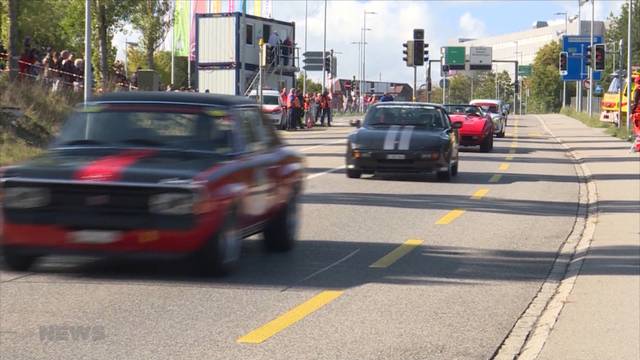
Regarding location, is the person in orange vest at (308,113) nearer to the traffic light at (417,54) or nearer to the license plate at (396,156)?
the traffic light at (417,54)

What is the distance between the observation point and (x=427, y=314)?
858 centimetres

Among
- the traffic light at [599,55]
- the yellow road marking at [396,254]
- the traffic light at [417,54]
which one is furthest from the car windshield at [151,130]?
the traffic light at [599,55]

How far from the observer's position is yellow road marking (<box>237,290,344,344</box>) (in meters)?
7.59

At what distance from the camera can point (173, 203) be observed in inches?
347

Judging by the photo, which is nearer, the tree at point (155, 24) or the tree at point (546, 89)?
the tree at point (155, 24)

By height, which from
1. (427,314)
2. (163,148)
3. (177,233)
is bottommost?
(427,314)

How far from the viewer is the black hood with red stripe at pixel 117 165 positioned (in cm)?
881

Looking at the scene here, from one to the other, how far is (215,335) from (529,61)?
17486cm

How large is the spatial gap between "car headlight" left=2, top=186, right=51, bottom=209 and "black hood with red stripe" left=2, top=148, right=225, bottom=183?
0.11 metres

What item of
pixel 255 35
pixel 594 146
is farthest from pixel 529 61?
pixel 594 146

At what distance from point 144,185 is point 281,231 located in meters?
2.79

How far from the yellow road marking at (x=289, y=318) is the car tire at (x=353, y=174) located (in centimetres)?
1156

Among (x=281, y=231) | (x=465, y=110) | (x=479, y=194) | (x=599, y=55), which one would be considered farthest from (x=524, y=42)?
(x=281, y=231)

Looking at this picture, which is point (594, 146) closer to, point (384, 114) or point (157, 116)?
point (384, 114)
